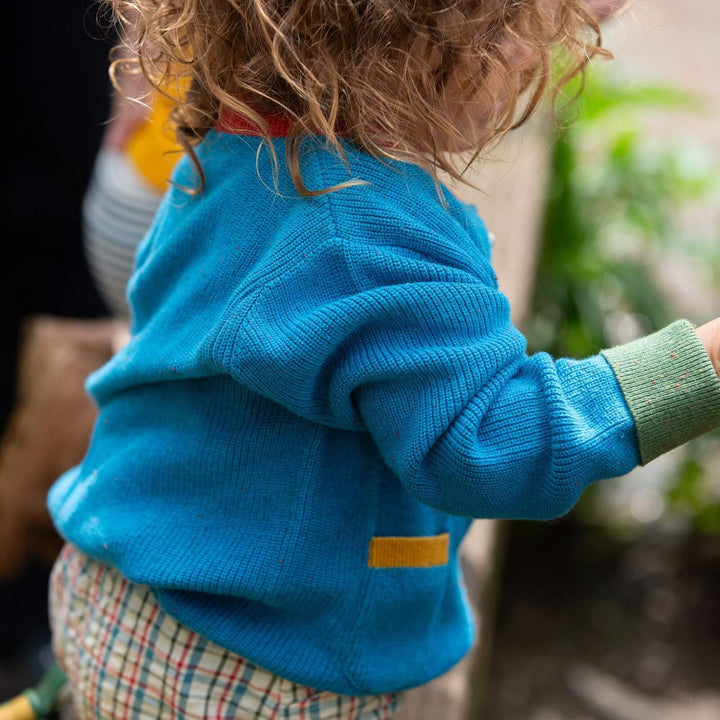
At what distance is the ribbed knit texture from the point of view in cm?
116

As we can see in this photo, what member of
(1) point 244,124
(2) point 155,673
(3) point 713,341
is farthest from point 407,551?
(1) point 244,124

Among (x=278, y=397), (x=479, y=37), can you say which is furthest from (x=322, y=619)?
(x=479, y=37)

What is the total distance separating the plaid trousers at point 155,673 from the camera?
1396mm

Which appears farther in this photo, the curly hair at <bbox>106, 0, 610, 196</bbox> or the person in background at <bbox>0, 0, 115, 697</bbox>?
the person in background at <bbox>0, 0, 115, 697</bbox>

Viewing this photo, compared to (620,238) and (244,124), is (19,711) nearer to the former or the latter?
(244,124)

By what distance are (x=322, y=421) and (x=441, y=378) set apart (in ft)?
0.65

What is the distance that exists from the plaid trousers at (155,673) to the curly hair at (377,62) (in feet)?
2.26

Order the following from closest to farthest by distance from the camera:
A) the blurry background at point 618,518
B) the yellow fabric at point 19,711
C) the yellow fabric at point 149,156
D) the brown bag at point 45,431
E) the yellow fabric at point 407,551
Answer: the yellow fabric at point 407,551
the yellow fabric at point 19,711
the brown bag at point 45,431
the yellow fabric at point 149,156
the blurry background at point 618,518

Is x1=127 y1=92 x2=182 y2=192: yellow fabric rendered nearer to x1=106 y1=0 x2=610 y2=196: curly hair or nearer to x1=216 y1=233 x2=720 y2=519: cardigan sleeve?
x1=106 y1=0 x2=610 y2=196: curly hair

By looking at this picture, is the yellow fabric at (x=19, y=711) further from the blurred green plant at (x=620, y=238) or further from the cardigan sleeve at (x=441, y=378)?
the blurred green plant at (x=620, y=238)

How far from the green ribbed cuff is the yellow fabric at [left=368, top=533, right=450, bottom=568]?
368mm

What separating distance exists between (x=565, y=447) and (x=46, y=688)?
115 cm

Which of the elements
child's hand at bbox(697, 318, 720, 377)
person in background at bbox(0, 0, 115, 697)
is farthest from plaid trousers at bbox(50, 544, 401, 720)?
person in background at bbox(0, 0, 115, 697)

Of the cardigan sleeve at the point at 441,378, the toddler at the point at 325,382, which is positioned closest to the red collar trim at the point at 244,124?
the toddler at the point at 325,382
